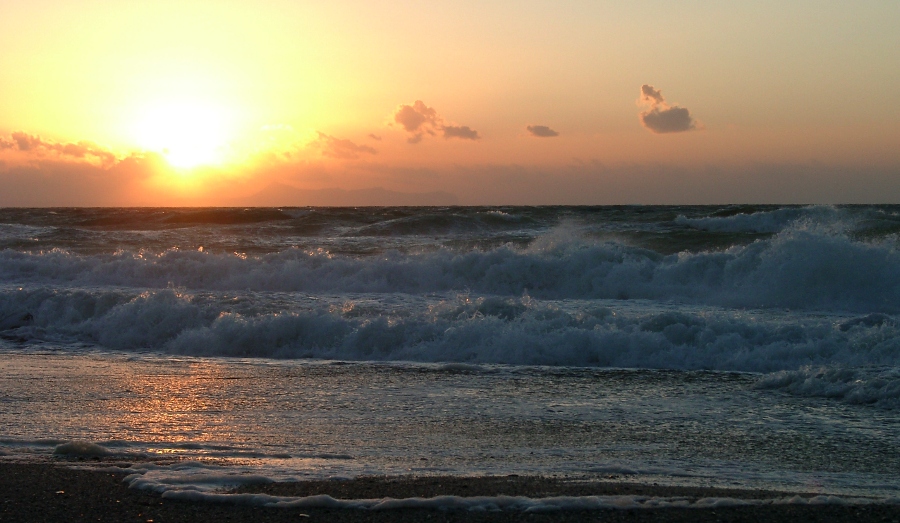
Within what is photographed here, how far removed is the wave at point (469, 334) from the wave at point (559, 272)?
2711 mm

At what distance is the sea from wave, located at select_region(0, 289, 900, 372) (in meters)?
0.04

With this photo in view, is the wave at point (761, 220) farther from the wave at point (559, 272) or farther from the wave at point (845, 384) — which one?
the wave at point (845, 384)

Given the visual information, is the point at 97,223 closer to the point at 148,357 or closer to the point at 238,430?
the point at 148,357

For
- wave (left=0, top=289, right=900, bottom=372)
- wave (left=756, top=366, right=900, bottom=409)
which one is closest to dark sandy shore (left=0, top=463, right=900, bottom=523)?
wave (left=756, top=366, right=900, bottom=409)

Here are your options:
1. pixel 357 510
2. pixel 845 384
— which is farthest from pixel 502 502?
pixel 845 384

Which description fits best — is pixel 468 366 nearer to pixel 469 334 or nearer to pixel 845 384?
pixel 469 334

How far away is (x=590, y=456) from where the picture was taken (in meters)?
5.39

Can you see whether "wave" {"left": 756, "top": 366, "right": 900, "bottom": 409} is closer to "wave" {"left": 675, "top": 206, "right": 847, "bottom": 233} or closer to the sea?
the sea

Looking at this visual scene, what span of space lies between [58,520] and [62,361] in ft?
20.5

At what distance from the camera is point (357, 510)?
4145mm

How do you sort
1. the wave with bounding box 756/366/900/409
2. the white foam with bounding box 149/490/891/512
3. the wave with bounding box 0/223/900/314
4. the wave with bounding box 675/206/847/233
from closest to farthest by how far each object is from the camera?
the white foam with bounding box 149/490/891/512
the wave with bounding box 756/366/900/409
the wave with bounding box 0/223/900/314
the wave with bounding box 675/206/847/233

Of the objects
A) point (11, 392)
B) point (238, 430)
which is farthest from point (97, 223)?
point (238, 430)

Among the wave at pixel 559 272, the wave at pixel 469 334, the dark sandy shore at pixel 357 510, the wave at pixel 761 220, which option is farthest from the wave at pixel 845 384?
the wave at pixel 761 220

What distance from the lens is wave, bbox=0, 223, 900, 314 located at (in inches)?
591
